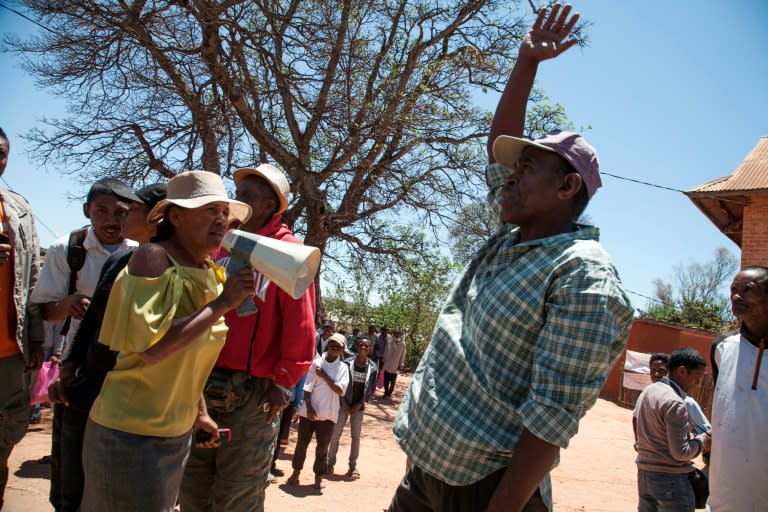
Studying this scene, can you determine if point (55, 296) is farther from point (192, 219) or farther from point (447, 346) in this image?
point (447, 346)

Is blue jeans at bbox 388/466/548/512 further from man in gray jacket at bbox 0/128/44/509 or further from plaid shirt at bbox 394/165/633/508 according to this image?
man in gray jacket at bbox 0/128/44/509

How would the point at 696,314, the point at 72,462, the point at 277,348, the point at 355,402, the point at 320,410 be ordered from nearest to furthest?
the point at 72,462, the point at 277,348, the point at 320,410, the point at 355,402, the point at 696,314

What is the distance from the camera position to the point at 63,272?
11.8 ft

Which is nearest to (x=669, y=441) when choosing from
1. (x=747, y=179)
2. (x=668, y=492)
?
(x=668, y=492)

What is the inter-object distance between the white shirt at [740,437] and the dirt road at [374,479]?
175 inches

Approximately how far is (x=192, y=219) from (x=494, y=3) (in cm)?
1282

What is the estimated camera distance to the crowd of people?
1.67 metres

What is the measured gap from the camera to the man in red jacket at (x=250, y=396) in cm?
288

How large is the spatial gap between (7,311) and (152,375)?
156 centimetres

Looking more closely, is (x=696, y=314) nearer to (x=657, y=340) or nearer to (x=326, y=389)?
(x=657, y=340)

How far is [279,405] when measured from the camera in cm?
300

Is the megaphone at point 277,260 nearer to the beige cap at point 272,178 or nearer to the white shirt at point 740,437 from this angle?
the beige cap at point 272,178

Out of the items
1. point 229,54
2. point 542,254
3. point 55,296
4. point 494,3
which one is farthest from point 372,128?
point 542,254

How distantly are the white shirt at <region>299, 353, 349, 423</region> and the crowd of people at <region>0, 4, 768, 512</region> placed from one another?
4247mm
